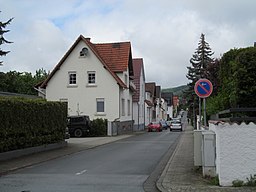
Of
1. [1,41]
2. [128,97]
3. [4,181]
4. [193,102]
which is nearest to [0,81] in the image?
[1,41]

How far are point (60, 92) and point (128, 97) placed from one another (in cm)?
864

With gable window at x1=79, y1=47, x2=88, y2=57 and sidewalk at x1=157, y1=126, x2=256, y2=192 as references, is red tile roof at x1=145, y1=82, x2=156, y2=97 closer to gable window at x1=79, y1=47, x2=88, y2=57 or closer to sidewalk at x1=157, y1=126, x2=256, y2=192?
gable window at x1=79, y1=47, x2=88, y2=57

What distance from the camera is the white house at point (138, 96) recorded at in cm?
5906

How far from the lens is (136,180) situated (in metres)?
12.6

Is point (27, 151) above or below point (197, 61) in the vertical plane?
below

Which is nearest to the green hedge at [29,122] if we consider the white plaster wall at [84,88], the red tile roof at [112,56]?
the white plaster wall at [84,88]

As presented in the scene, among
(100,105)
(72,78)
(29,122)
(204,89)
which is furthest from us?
(72,78)

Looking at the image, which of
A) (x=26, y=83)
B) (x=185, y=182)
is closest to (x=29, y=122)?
(x=185, y=182)

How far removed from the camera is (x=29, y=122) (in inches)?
797

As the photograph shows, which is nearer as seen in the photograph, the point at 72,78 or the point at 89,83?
the point at 89,83

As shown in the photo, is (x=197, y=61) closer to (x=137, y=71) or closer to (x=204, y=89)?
(x=137, y=71)

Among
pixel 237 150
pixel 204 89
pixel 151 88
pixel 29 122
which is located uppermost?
pixel 151 88

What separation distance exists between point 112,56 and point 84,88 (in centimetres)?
564

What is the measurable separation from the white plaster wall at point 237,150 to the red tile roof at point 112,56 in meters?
34.3
